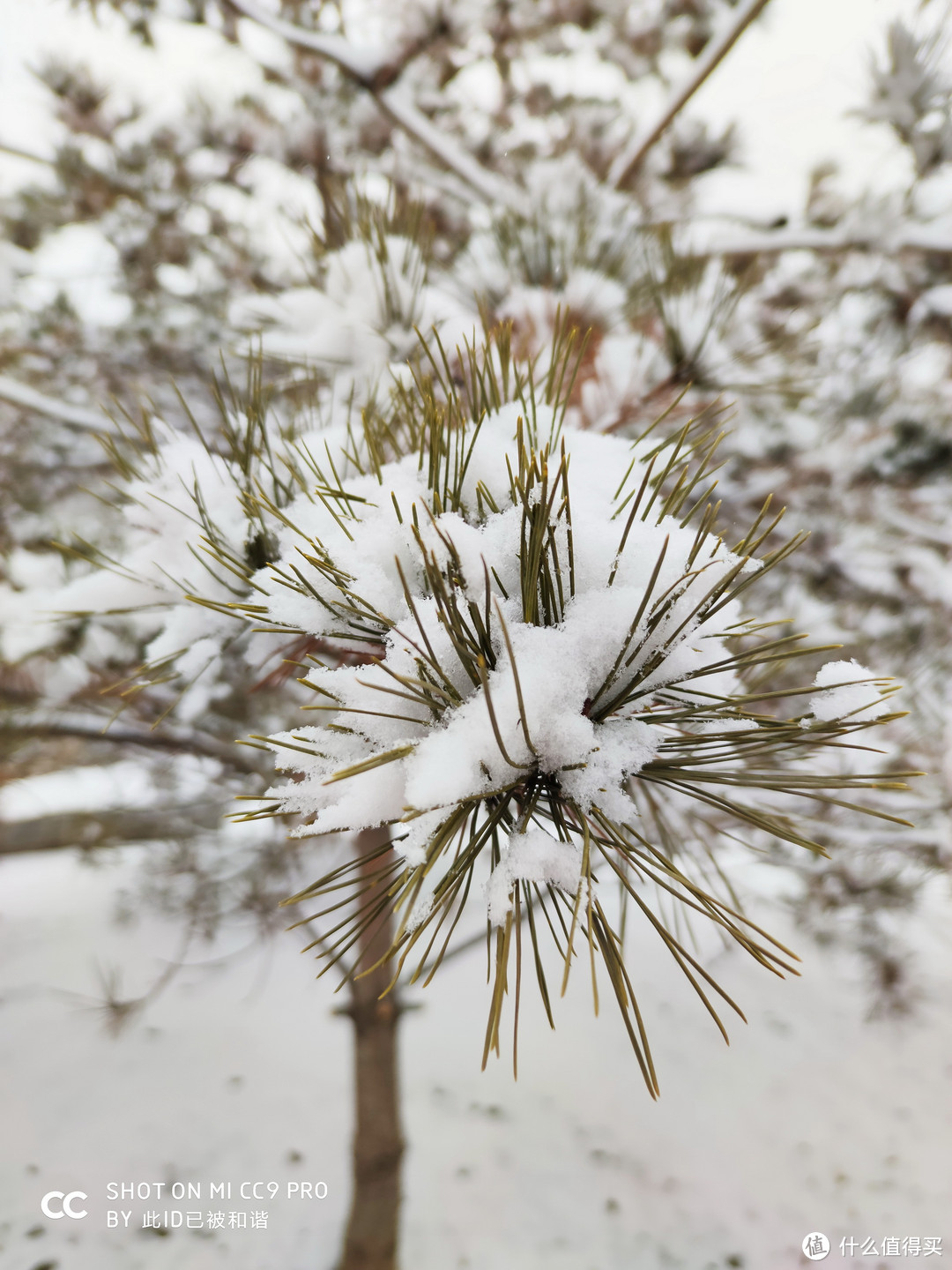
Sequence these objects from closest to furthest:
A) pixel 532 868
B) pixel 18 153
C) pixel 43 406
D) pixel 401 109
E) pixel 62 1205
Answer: pixel 532 868 → pixel 43 406 → pixel 401 109 → pixel 18 153 → pixel 62 1205

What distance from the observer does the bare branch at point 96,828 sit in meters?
1.35

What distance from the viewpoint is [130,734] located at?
1150 mm

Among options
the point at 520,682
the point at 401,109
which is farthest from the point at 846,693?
the point at 401,109

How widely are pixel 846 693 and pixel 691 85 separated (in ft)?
3.95

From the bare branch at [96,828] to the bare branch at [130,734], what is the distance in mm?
194

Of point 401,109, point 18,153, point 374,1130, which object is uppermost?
point 18,153

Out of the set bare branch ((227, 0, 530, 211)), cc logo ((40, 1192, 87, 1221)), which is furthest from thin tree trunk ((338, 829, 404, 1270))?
bare branch ((227, 0, 530, 211))

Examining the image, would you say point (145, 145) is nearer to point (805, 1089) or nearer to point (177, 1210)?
point (177, 1210)

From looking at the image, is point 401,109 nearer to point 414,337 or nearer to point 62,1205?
point 414,337

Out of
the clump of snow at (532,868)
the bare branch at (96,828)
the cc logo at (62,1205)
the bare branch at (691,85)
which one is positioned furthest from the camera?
the cc logo at (62,1205)

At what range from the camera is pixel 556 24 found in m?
1.58

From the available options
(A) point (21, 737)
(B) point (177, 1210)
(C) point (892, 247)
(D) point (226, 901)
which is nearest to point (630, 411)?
(C) point (892, 247)

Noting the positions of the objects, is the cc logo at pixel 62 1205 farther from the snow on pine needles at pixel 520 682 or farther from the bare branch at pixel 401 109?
the bare branch at pixel 401 109

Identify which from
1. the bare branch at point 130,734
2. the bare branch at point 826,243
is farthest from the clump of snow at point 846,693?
the bare branch at point 826,243
